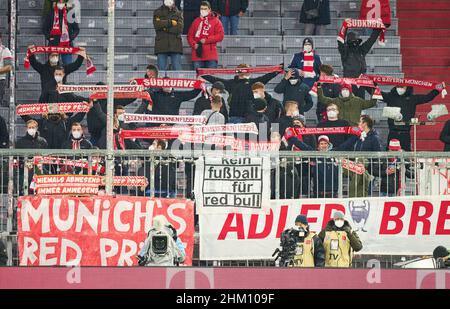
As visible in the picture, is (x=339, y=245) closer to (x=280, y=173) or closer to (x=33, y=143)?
(x=280, y=173)

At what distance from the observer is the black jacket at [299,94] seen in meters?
27.1

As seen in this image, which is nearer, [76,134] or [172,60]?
[76,134]

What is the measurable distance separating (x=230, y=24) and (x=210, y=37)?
183cm

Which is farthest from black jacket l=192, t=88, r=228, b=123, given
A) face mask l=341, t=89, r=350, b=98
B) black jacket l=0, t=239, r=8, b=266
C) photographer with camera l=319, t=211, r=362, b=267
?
black jacket l=0, t=239, r=8, b=266

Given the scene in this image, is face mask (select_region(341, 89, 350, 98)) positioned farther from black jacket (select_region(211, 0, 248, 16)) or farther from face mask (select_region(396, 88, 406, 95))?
black jacket (select_region(211, 0, 248, 16))

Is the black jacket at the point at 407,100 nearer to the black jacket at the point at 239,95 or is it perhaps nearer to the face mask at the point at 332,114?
the face mask at the point at 332,114

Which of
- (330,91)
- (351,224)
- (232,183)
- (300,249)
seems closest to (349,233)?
(351,224)

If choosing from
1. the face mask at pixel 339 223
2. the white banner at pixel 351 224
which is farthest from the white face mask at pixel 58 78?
the face mask at pixel 339 223

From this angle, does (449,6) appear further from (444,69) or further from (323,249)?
(323,249)

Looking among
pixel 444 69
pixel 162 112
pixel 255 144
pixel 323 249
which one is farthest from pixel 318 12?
pixel 323 249

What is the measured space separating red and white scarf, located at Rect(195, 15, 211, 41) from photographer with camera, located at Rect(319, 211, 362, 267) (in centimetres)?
815

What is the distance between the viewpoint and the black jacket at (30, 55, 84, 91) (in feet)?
90.4

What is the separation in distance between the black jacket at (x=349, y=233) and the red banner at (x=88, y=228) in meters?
1.71

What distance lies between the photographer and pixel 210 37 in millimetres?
28172
